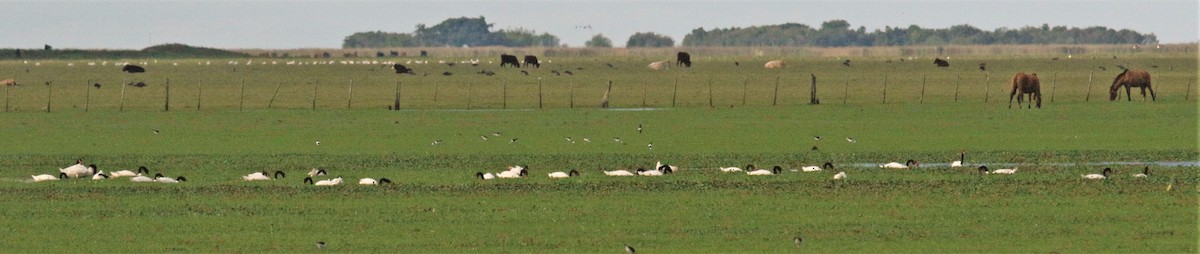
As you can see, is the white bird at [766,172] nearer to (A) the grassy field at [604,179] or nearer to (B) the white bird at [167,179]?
(A) the grassy field at [604,179]

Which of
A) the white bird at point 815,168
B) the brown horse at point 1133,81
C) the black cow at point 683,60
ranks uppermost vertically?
the brown horse at point 1133,81

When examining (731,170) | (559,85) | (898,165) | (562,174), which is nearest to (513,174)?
(562,174)

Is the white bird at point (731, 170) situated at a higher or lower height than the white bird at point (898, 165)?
lower

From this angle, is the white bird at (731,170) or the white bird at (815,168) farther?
the white bird at (731,170)

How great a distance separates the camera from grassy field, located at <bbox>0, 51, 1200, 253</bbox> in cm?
1806

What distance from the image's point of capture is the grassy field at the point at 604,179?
18062 millimetres

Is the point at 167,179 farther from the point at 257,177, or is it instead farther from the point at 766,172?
the point at 766,172

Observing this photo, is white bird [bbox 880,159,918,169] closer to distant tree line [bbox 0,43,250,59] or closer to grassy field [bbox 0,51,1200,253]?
grassy field [bbox 0,51,1200,253]

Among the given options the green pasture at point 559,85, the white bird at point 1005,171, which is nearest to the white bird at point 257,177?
the white bird at point 1005,171

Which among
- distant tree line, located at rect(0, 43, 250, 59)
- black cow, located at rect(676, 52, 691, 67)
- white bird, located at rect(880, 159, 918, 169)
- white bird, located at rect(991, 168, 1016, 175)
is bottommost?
distant tree line, located at rect(0, 43, 250, 59)

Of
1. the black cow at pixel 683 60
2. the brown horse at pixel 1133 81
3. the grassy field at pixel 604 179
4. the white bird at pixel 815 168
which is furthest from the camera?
the black cow at pixel 683 60

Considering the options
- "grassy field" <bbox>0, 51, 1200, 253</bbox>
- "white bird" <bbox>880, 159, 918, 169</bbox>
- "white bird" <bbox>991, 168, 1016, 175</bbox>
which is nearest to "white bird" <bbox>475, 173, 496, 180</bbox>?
"grassy field" <bbox>0, 51, 1200, 253</bbox>

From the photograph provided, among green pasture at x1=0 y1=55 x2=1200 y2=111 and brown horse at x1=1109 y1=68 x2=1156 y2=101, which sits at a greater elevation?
brown horse at x1=1109 y1=68 x2=1156 y2=101

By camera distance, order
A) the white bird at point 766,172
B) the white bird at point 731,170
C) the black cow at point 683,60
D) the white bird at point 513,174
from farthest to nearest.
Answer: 1. the black cow at point 683,60
2. the white bird at point 731,170
3. the white bird at point 766,172
4. the white bird at point 513,174
